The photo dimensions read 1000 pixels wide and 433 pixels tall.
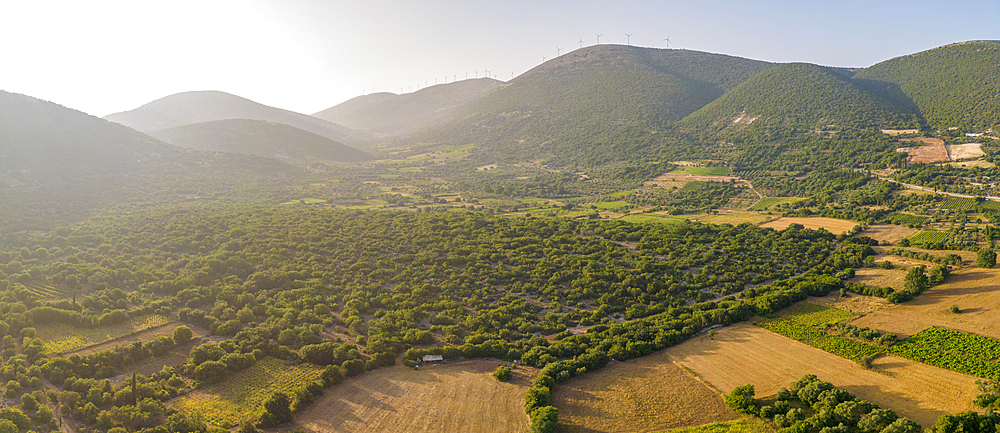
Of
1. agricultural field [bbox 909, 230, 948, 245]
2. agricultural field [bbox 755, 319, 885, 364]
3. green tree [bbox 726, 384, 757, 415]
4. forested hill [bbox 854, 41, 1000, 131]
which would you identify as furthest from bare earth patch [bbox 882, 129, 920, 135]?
green tree [bbox 726, 384, 757, 415]

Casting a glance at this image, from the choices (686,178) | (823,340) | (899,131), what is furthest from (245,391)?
(899,131)

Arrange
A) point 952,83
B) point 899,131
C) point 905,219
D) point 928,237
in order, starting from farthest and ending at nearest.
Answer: point 952,83
point 899,131
point 905,219
point 928,237

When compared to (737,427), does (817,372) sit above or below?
above

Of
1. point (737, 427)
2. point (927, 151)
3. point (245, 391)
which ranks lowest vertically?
point (737, 427)

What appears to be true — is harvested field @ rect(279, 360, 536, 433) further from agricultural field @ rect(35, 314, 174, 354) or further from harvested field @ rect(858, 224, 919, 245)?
harvested field @ rect(858, 224, 919, 245)

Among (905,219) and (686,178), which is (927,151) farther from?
(686,178)
